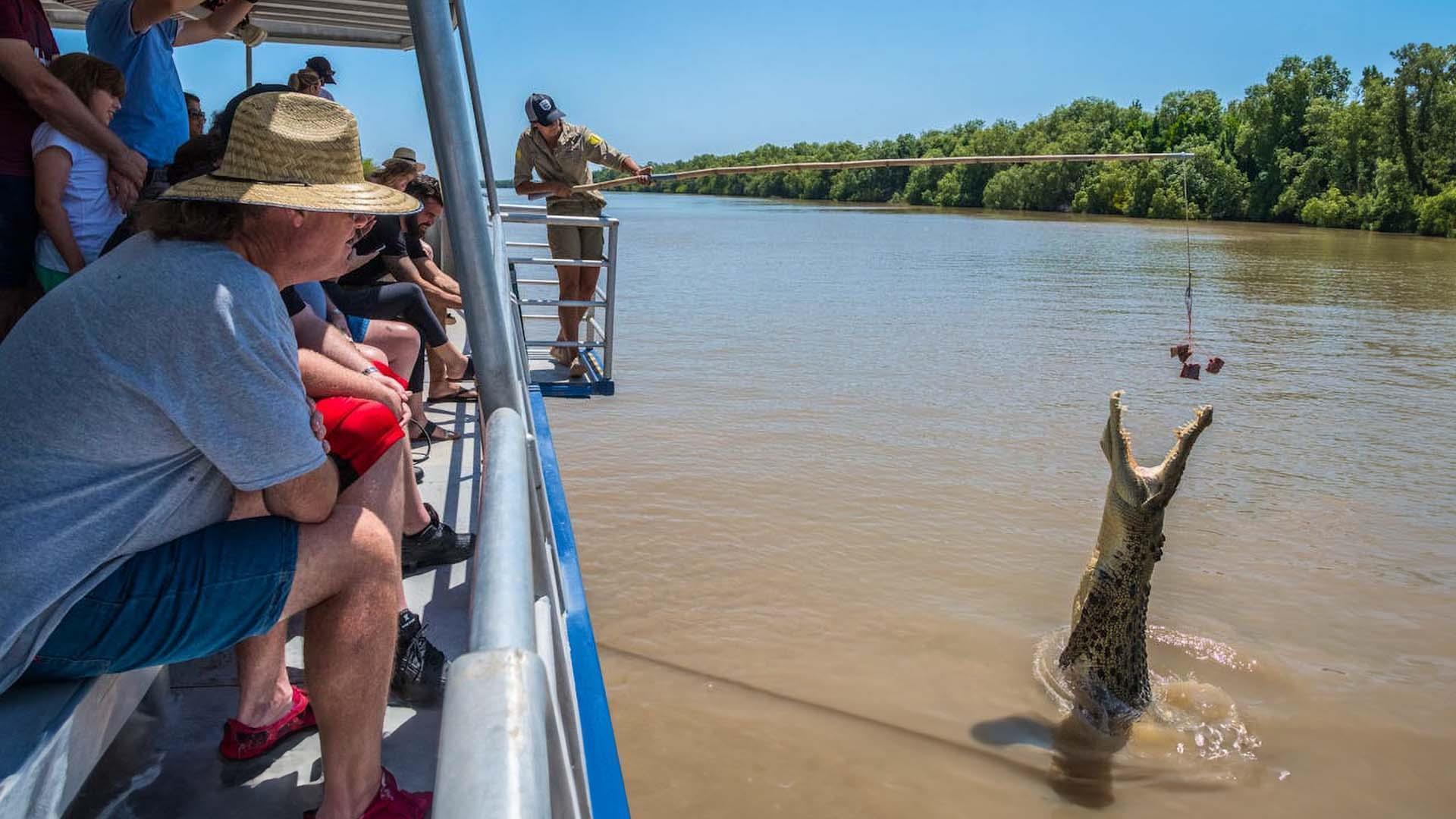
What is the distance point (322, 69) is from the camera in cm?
568

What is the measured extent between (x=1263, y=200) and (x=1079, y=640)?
56.4m

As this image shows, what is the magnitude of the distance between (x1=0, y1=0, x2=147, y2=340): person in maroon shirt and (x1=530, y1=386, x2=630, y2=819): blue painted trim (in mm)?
1692

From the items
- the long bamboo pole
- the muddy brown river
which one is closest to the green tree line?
the muddy brown river

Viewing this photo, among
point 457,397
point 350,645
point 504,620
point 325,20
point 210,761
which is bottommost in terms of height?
point 210,761

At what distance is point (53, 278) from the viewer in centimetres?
300

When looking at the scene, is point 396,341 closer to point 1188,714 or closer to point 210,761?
point 210,761

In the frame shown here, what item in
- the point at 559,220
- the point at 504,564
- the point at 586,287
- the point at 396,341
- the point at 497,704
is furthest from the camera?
the point at 586,287

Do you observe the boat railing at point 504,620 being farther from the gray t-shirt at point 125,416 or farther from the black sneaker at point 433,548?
the black sneaker at point 433,548

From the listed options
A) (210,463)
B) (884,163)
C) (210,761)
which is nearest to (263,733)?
(210,761)

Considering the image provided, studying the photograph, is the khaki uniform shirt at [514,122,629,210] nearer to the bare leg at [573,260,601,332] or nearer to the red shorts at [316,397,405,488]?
the bare leg at [573,260,601,332]

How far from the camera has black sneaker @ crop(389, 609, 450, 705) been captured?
258 cm

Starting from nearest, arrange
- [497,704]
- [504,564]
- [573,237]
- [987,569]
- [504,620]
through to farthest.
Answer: [497,704] → [504,620] → [504,564] → [987,569] → [573,237]

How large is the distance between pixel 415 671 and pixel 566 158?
5.69 metres

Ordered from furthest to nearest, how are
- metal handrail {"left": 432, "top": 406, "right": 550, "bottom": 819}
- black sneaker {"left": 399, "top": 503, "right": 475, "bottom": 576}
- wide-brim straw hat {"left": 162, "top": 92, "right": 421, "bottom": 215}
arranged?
black sneaker {"left": 399, "top": 503, "right": 475, "bottom": 576}
wide-brim straw hat {"left": 162, "top": 92, "right": 421, "bottom": 215}
metal handrail {"left": 432, "top": 406, "right": 550, "bottom": 819}
